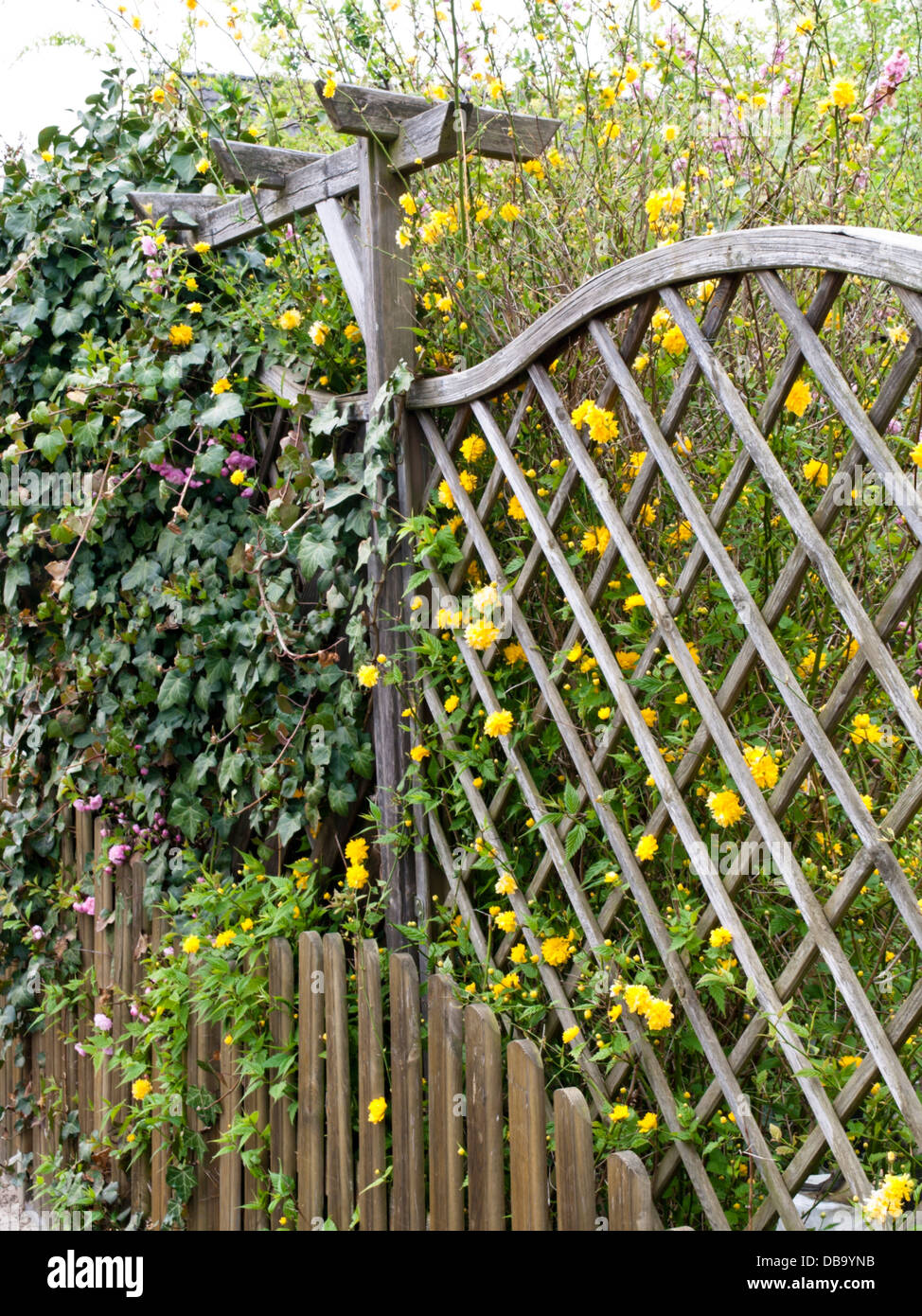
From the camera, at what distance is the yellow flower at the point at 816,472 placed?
5.50 ft

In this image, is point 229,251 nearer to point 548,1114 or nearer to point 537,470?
point 537,470

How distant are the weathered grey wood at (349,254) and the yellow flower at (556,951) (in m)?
1.26

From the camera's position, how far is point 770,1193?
1.61m

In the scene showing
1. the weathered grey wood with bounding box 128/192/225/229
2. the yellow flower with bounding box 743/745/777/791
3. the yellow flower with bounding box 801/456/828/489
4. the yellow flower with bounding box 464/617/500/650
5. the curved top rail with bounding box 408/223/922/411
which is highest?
the weathered grey wood with bounding box 128/192/225/229

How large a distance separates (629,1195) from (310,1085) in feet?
2.95

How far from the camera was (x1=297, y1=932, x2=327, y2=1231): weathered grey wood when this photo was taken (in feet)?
7.43

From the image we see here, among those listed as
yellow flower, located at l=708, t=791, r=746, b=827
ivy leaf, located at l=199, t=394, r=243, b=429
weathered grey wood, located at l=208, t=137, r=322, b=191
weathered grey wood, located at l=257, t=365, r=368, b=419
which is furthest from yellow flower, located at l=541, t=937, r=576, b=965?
weathered grey wood, located at l=208, t=137, r=322, b=191

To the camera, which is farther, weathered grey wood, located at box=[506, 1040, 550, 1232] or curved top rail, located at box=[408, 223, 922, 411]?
weathered grey wood, located at box=[506, 1040, 550, 1232]

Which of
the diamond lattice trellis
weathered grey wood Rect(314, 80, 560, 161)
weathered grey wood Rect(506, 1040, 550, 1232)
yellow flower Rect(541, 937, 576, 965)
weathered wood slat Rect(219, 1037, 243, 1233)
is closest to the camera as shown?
the diamond lattice trellis

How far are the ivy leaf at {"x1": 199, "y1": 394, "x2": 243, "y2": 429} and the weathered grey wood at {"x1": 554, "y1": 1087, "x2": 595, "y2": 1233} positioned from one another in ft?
5.57

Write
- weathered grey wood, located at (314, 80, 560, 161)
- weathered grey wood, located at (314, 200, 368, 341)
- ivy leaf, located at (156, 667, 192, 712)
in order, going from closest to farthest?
1. weathered grey wood, located at (314, 80, 560, 161)
2. weathered grey wood, located at (314, 200, 368, 341)
3. ivy leaf, located at (156, 667, 192, 712)

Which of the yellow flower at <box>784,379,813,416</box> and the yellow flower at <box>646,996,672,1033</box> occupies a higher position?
the yellow flower at <box>784,379,813,416</box>

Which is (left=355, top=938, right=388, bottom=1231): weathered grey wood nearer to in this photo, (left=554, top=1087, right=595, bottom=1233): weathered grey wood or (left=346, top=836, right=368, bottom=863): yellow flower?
(left=346, top=836, right=368, bottom=863): yellow flower
